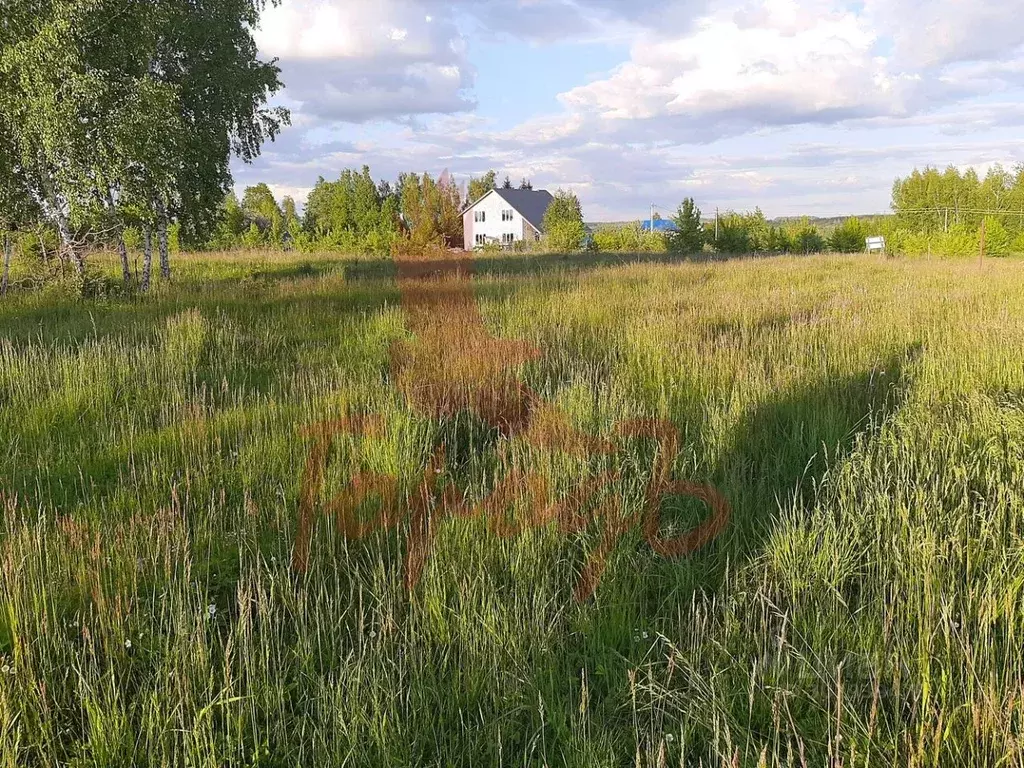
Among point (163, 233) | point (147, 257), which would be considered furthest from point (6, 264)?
point (163, 233)

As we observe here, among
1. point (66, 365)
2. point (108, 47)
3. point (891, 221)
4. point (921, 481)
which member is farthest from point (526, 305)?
point (891, 221)

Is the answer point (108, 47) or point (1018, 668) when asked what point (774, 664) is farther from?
point (108, 47)

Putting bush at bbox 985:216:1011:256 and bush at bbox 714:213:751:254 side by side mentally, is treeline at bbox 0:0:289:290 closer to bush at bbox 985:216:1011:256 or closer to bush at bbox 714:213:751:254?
bush at bbox 714:213:751:254

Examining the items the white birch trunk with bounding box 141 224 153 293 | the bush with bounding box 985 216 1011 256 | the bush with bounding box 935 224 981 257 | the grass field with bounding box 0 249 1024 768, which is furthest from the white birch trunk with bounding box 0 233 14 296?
the bush with bounding box 985 216 1011 256

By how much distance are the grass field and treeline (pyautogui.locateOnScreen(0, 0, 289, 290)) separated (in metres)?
8.45

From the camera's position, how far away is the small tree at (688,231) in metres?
39.2

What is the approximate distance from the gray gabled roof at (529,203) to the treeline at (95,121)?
4544 centimetres

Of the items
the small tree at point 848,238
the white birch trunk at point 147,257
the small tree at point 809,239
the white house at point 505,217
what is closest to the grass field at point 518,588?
the white birch trunk at point 147,257

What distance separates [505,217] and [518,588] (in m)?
62.2

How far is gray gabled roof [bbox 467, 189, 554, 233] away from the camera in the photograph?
60638 millimetres

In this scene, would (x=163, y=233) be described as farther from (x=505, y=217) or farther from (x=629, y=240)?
(x=505, y=217)

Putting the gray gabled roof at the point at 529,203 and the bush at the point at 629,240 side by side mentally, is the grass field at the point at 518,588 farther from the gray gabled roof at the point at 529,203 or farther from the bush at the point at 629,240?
the gray gabled roof at the point at 529,203

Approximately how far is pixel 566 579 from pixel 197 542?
69.1 inches

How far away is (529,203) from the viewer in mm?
63469
